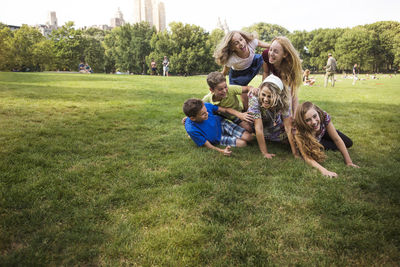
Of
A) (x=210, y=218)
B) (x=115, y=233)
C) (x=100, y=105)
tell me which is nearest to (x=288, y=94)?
(x=210, y=218)

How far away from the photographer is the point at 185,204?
2.76 m

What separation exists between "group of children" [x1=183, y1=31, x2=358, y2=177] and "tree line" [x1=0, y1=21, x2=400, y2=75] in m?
39.6

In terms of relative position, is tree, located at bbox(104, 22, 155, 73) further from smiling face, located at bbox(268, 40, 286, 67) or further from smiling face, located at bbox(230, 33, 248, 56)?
smiling face, located at bbox(268, 40, 286, 67)

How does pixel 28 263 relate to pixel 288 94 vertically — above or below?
below

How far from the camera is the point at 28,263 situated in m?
1.93

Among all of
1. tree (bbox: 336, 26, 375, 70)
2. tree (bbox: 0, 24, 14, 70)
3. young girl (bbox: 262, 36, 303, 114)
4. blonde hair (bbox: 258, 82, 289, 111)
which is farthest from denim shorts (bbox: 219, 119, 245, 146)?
tree (bbox: 336, 26, 375, 70)

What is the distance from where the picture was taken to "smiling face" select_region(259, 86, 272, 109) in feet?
13.3

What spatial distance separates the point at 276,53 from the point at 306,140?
1.57 meters

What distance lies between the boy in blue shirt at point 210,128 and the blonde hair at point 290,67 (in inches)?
45.1

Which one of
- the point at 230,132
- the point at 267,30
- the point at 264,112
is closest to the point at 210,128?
the point at 230,132

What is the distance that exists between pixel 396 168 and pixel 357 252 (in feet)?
7.63

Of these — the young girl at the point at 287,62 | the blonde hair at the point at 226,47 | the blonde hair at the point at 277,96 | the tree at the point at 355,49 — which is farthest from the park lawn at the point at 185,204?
the tree at the point at 355,49

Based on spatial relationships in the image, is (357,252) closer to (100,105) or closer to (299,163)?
(299,163)

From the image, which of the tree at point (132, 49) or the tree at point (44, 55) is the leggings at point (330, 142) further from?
the tree at point (132, 49)
